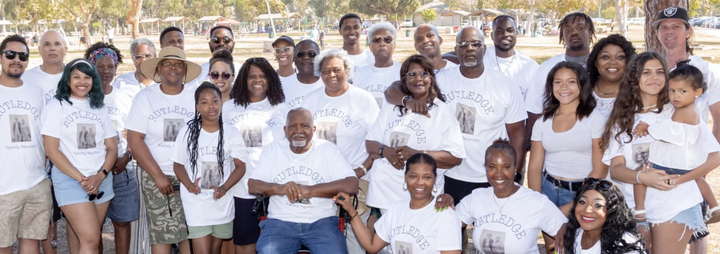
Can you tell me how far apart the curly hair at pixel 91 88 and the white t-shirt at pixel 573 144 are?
3605 millimetres

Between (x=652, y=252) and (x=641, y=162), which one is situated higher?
(x=641, y=162)

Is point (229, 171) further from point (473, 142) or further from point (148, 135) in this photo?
point (473, 142)

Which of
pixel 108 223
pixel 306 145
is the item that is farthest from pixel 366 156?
pixel 108 223

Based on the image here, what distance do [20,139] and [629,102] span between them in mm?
4765

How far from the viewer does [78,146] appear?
502 centimetres

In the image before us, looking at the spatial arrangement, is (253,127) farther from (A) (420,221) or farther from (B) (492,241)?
(B) (492,241)

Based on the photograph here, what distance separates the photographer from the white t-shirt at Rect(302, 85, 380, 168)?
203 inches

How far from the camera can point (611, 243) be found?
3.93m

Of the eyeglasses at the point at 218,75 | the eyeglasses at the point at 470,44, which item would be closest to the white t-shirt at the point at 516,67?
the eyeglasses at the point at 470,44

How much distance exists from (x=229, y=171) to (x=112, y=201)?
129 cm

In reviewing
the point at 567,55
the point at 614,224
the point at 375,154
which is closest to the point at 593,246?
the point at 614,224

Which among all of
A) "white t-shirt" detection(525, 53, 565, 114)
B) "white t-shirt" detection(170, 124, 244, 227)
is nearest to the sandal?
"white t-shirt" detection(525, 53, 565, 114)

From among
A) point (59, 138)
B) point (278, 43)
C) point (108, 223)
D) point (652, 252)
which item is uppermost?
point (278, 43)

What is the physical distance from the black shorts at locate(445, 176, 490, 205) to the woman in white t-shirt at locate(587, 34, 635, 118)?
1.17 metres
